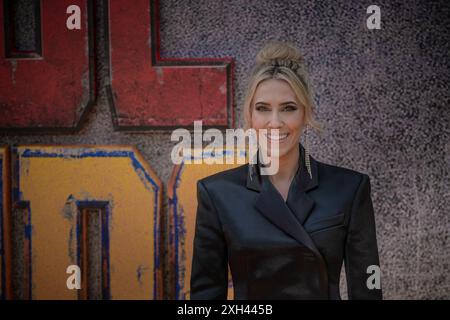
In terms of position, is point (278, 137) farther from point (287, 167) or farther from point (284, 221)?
point (284, 221)

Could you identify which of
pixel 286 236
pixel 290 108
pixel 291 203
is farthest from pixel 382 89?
pixel 286 236

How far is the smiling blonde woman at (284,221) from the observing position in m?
1.62

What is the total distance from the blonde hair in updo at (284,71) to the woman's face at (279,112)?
2 cm

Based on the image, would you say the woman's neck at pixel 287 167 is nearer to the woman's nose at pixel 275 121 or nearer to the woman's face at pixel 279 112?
the woman's face at pixel 279 112

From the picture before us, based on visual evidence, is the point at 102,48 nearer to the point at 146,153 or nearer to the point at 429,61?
the point at 146,153

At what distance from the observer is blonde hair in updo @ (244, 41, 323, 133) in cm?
164

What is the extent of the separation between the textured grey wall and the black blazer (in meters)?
0.70

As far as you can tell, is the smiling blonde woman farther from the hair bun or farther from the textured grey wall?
the textured grey wall

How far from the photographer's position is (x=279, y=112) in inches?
65.4

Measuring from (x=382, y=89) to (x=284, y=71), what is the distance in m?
0.93

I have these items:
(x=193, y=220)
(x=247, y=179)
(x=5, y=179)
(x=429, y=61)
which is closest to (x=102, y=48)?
(x=5, y=179)

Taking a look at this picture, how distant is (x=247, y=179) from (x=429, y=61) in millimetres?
1324

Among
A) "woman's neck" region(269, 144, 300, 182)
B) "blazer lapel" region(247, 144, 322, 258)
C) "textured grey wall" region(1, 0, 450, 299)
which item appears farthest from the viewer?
"textured grey wall" region(1, 0, 450, 299)

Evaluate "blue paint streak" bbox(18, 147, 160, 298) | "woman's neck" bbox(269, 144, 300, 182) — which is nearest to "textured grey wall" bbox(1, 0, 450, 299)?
"blue paint streak" bbox(18, 147, 160, 298)
